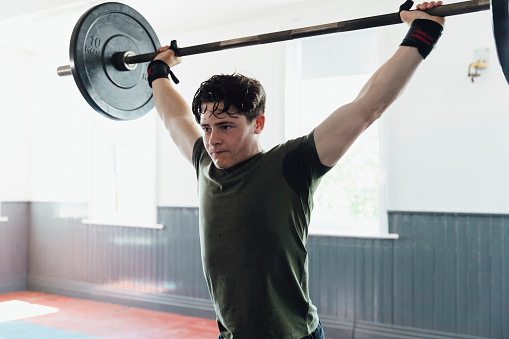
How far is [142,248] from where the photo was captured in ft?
14.8

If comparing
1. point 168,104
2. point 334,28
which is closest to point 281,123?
point 168,104

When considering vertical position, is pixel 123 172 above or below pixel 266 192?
above

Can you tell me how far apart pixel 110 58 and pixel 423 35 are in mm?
1178

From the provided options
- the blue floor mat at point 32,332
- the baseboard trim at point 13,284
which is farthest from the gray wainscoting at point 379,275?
the baseboard trim at point 13,284

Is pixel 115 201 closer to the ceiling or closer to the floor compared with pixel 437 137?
closer to the floor

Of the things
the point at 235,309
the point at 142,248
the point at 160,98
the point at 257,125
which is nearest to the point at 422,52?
the point at 257,125

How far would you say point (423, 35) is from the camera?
1130 millimetres

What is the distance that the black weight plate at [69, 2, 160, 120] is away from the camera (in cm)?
173

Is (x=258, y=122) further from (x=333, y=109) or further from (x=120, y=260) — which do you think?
(x=120, y=260)

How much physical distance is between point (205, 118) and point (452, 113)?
2.42 meters

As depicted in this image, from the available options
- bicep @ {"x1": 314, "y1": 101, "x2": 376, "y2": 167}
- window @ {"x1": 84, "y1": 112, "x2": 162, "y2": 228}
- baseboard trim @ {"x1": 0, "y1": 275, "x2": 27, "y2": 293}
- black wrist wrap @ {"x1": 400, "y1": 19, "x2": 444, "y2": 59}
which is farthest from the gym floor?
black wrist wrap @ {"x1": 400, "y1": 19, "x2": 444, "y2": 59}

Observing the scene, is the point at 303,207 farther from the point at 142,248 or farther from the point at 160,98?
the point at 142,248

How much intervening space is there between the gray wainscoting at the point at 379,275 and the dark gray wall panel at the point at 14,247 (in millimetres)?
1039

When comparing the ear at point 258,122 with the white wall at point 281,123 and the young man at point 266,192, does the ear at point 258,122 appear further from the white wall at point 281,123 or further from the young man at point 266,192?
the white wall at point 281,123
